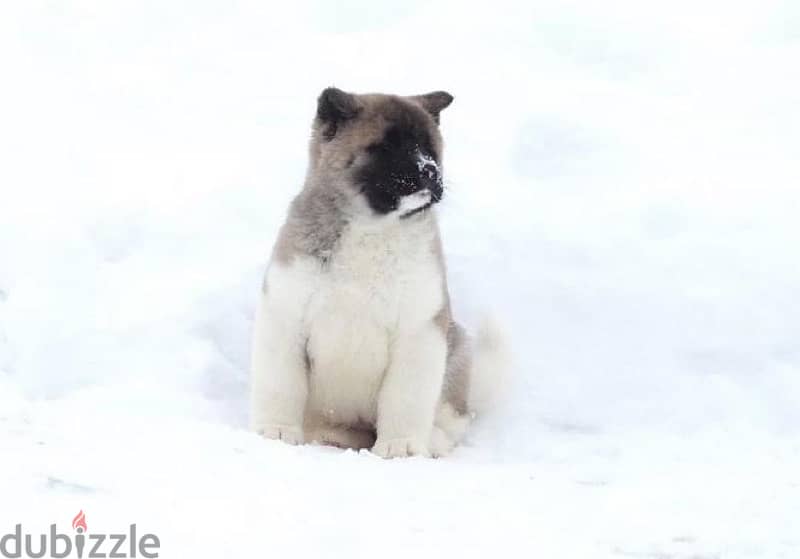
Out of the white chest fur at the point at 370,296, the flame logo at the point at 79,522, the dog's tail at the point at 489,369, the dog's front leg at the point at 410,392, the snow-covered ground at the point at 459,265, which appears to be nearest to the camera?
the flame logo at the point at 79,522

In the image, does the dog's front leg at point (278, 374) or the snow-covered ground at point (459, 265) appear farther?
the dog's front leg at point (278, 374)

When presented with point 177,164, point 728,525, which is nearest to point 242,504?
point 728,525

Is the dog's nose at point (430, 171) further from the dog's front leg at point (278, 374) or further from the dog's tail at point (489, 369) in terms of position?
the dog's tail at point (489, 369)

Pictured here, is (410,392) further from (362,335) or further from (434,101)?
(434,101)

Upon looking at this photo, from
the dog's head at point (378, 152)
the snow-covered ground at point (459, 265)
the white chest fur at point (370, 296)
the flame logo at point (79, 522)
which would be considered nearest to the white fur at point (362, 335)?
the white chest fur at point (370, 296)

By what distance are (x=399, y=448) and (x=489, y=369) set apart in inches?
42.4

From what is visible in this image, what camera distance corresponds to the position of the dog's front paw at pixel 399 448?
5.93 meters

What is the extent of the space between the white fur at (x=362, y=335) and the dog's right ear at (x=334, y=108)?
22.9 inches

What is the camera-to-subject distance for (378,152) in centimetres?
585

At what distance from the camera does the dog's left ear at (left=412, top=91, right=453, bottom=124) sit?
20.8ft

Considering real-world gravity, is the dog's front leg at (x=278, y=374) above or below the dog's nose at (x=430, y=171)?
below

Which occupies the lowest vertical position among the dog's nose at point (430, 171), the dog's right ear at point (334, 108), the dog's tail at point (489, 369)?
the dog's tail at point (489, 369)

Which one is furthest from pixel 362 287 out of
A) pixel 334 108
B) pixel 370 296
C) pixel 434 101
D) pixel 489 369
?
pixel 489 369

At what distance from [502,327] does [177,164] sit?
3.26m
